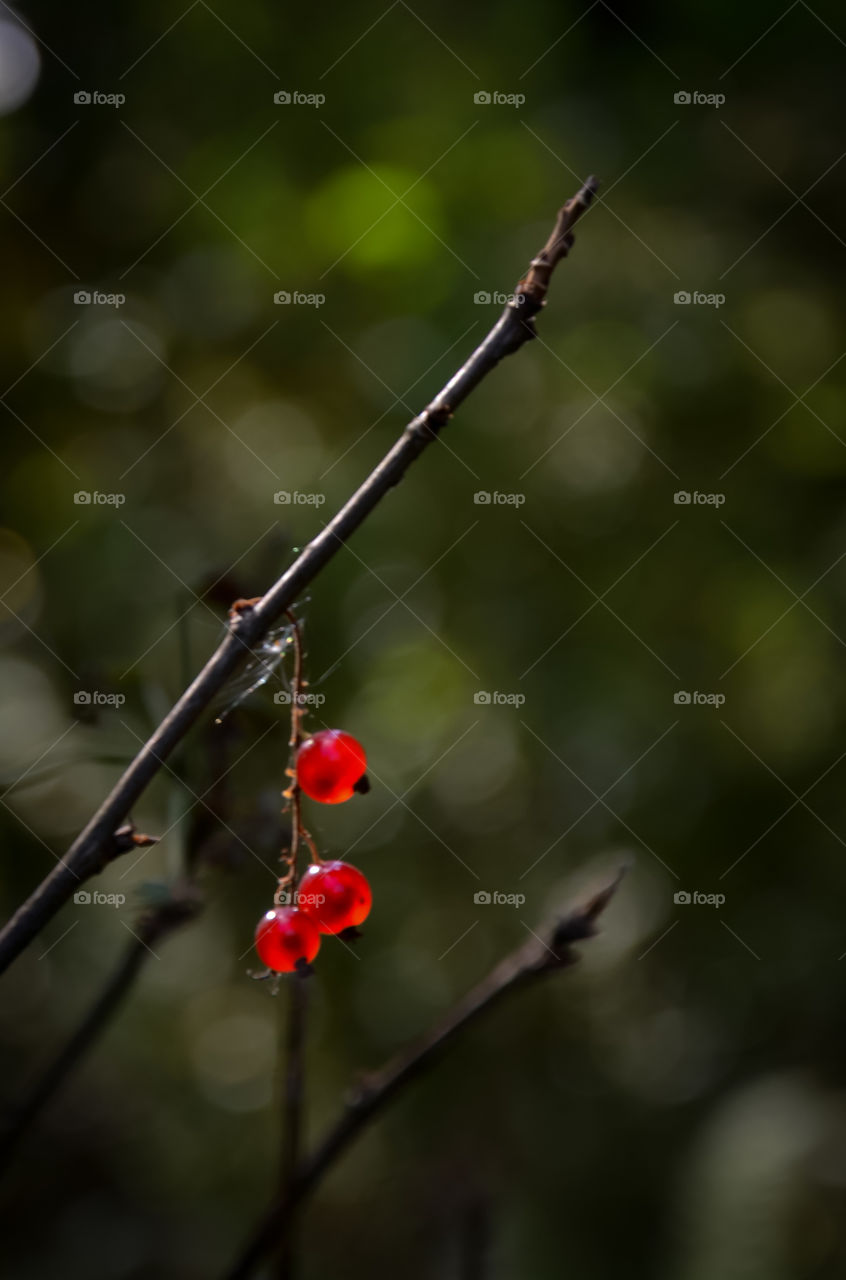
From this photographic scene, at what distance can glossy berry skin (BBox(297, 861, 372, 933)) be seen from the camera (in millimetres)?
960

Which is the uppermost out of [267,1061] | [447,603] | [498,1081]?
[447,603]

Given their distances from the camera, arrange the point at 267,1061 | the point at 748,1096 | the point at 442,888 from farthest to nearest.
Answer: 1. the point at 267,1061
2. the point at 442,888
3. the point at 748,1096

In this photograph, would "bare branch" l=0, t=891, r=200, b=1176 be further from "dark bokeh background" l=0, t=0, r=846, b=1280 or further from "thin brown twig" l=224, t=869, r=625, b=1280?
"dark bokeh background" l=0, t=0, r=846, b=1280

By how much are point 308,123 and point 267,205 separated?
0.75ft

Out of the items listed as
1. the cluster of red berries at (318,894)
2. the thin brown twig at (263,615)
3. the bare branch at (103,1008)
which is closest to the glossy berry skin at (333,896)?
the cluster of red berries at (318,894)

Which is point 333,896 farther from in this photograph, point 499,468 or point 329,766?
point 499,468

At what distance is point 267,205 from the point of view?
2.37m

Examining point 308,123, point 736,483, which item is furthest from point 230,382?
point 736,483

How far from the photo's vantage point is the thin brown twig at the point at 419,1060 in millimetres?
799

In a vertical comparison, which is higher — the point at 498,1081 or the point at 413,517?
the point at 413,517

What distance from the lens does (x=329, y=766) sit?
0.95 metres

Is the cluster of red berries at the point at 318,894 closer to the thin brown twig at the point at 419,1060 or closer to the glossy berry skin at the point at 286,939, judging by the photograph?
the glossy berry skin at the point at 286,939

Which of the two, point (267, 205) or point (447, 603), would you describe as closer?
point (267, 205)

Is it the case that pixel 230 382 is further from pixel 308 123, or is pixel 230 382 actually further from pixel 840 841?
pixel 840 841
